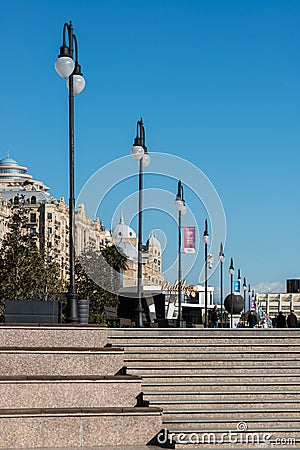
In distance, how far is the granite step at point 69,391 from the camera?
1459 cm

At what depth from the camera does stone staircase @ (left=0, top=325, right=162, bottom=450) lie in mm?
14141

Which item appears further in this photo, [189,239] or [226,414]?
[189,239]

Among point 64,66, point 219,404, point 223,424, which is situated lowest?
point 223,424

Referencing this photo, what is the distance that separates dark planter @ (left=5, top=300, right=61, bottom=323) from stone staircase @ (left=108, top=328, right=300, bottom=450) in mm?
1301

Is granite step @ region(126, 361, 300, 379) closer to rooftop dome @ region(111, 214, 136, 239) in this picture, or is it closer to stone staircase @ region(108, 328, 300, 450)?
stone staircase @ region(108, 328, 300, 450)

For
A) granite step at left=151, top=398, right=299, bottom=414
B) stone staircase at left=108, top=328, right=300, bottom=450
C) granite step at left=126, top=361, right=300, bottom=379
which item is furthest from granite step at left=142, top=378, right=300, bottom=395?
granite step at left=151, top=398, right=299, bottom=414

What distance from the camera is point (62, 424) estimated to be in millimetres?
14219

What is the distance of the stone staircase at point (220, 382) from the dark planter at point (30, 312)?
1.30 meters

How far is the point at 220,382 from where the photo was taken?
52.8 feet

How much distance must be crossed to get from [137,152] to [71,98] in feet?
23.6

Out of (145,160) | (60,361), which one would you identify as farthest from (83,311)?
(145,160)

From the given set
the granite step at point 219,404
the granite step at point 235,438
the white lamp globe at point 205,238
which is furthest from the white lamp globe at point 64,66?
the white lamp globe at point 205,238

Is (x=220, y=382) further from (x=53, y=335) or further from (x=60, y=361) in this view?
(x=53, y=335)

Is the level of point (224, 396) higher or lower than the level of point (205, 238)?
lower
